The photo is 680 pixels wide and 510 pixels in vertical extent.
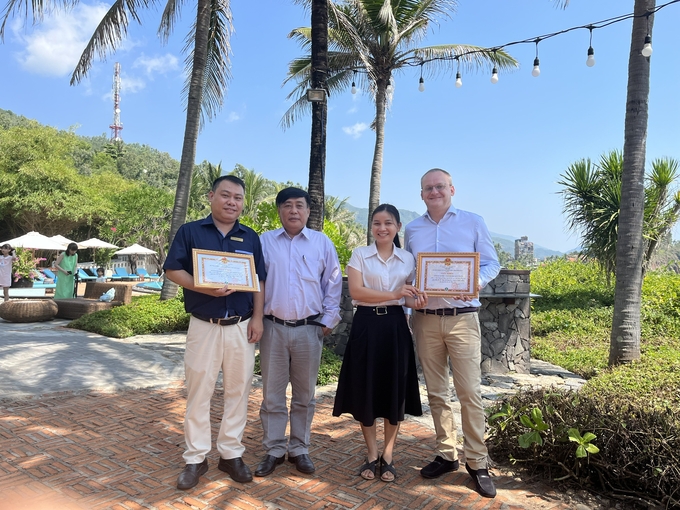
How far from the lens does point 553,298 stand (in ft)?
42.7

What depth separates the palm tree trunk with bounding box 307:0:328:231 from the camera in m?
6.88

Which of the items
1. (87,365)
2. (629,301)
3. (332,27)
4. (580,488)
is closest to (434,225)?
(580,488)

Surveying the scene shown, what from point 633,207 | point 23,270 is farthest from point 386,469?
point 23,270

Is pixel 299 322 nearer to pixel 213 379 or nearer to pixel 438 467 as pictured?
pixel 213 379

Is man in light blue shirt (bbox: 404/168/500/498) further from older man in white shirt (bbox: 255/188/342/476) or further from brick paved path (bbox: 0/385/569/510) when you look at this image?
older man in white shirt (bbox: 255/188/342/476)

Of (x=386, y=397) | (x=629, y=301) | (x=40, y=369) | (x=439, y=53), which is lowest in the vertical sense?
(x=40, y=369)

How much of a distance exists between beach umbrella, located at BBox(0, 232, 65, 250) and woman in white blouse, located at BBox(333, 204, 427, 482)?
19.8m

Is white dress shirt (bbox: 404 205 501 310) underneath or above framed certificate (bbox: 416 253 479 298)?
above

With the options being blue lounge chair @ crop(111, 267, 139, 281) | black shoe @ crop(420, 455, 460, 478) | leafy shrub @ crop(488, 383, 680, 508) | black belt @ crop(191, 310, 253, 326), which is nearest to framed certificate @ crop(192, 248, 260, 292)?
black belt @ crop(191, 310, 253, 326)

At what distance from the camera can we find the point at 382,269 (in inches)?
135


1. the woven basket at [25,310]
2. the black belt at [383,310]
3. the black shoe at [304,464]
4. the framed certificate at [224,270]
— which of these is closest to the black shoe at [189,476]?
the black shoe at [304,464]

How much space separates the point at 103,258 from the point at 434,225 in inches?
1194

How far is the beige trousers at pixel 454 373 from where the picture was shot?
11.1 ft

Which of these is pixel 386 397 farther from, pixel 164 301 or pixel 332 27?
pixel 332 27
